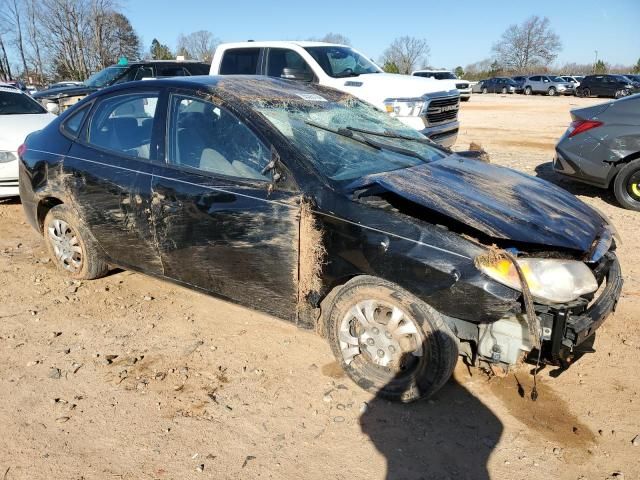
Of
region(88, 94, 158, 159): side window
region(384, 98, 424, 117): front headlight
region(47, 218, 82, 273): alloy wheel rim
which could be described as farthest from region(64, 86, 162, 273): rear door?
region(384, 98, 424, 117): front headlight

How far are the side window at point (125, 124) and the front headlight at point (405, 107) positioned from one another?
4.79m

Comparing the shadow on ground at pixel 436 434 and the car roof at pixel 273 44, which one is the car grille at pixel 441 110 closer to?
the car roof at pixel 273 44

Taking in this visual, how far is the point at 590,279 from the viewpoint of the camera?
2.72 m

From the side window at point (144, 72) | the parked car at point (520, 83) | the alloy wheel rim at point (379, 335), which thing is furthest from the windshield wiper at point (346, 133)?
the parked car at point (520, 83)

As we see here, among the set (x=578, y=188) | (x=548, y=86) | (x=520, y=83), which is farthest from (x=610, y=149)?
(x=520, y=83)

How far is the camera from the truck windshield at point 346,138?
3275mm

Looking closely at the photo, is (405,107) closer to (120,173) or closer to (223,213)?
(120,173)

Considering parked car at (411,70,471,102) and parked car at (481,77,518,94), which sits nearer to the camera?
parked car at (411,70,471,102)

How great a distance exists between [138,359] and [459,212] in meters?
2.26

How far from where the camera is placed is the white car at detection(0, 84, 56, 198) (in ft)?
22.0

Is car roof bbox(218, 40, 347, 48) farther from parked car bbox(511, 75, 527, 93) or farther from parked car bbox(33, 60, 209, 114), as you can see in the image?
parked car bbox(511, 75, 527, 93)

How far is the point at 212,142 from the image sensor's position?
11.4ft

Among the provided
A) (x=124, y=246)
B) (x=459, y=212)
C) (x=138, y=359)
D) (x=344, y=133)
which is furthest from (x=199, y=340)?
(x=459, y=212)

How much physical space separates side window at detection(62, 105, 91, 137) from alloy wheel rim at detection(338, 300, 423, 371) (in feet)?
9.09
